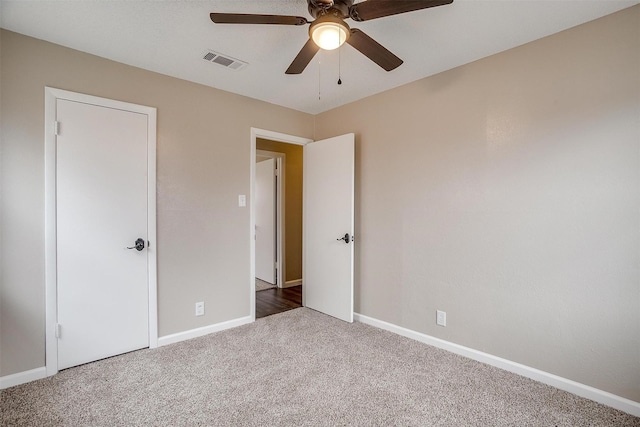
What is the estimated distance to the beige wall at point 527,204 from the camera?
A: 191 centimetres

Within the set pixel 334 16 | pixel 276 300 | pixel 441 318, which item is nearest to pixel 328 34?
pixel 334 16

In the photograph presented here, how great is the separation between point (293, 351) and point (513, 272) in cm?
190

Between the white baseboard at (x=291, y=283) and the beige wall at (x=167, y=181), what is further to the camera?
the white baseboard at (x=291, y=283)

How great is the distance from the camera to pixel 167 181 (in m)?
2.80

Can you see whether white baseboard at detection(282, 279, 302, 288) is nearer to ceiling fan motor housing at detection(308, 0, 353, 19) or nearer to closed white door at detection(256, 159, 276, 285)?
closed white door at detection(256, 159, 276, 285)

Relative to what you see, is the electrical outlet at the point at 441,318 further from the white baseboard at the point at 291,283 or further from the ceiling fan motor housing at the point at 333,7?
the white baseboard at the point at 291,283

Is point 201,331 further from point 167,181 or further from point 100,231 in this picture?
point 167,181

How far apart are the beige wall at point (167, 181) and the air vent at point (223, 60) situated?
1.76ft

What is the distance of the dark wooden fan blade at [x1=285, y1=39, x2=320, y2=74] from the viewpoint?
176cm

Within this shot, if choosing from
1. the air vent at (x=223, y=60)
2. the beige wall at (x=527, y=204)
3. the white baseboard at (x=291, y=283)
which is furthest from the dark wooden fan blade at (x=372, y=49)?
the white baseboard at (x=291, y=283)

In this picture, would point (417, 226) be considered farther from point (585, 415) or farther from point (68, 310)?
point (68, 310)

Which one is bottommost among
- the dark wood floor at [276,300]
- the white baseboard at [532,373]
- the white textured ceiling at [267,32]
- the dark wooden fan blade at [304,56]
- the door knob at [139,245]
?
the dark wood floor at [276,300]

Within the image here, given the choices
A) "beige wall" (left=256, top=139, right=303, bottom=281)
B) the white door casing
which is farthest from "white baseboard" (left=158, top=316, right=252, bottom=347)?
the white door casing

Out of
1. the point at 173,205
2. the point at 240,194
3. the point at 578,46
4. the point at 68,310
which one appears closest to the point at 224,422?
the point at 68,310
